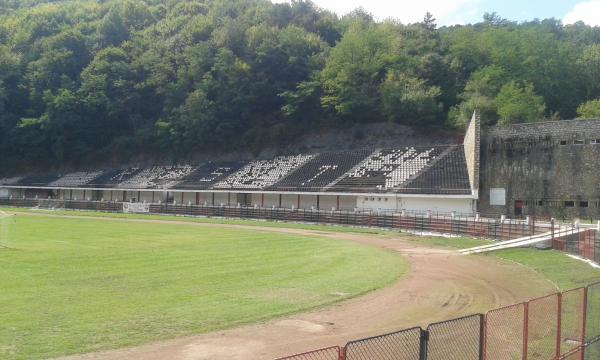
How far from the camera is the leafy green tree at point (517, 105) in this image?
187 feet

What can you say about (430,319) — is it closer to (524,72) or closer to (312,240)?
(312,240)

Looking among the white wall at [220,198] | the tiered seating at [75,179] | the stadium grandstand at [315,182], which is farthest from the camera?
the tiered seating at [75,179]

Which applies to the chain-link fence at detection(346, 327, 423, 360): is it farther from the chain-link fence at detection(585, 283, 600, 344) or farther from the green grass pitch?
the green grass pitch

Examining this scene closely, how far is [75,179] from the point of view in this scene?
265ft

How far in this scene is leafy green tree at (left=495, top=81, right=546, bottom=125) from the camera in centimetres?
5691

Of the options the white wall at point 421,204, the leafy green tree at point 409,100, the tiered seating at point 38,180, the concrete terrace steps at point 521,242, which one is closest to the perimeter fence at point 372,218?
the concrete terrace steps at point 521,242

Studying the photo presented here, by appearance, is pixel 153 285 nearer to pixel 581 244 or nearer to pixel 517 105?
pixel 581 244

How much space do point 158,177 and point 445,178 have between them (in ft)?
131

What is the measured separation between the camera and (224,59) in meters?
83.1

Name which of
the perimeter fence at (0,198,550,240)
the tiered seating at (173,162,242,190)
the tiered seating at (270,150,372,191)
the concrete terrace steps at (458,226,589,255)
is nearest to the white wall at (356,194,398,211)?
the perimeter fence at (0,198,550,240)

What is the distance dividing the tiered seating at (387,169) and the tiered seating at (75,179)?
41936mm

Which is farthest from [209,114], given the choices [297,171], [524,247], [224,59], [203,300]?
[203,300]

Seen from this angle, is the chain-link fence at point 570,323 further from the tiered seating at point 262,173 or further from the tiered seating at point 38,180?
the tiered seating at point 38,180

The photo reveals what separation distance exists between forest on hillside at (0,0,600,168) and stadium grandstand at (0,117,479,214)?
9.71m
